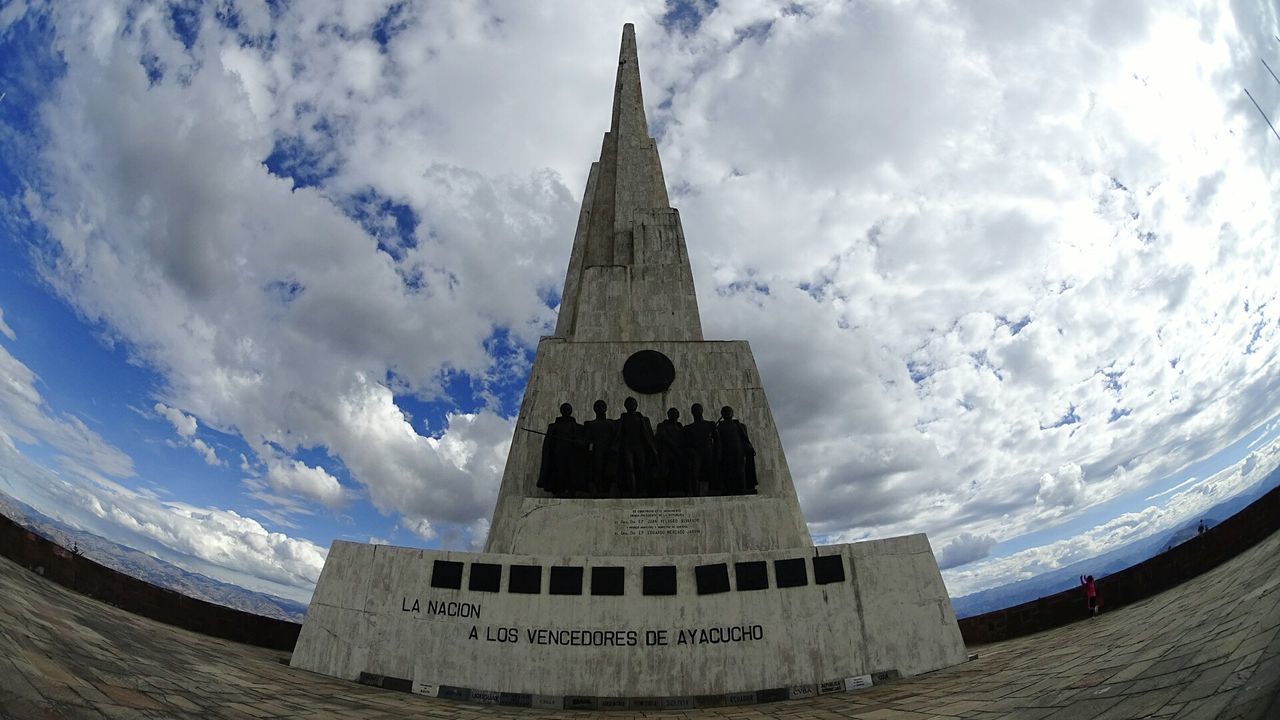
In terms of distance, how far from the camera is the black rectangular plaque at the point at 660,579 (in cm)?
899

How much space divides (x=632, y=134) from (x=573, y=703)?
1835cm

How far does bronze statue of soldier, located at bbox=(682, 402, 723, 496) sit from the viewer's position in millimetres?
11789

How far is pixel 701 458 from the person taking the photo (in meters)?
11.9

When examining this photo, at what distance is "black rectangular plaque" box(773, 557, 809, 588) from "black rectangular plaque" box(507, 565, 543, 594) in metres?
3.48

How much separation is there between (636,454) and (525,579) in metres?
3.42

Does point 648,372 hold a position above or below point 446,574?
above

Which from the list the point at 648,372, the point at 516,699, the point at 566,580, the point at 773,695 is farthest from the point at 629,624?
the point at 648,372

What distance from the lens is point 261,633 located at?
39.2 ft

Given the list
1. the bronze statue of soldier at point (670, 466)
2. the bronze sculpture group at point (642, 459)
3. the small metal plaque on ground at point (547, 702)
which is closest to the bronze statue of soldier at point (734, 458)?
the bronze sculpture group at point (642, 459)

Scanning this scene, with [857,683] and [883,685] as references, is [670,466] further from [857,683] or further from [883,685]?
[883,685]

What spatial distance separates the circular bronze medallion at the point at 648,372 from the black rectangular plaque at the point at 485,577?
5.82 meters

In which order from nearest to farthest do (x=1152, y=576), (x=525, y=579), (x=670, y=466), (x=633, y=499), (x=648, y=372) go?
(x=525, y=579) < (x=1152, y=576) < (x=633, y=499) < (x=670, y=466) < (x=648, y=372)

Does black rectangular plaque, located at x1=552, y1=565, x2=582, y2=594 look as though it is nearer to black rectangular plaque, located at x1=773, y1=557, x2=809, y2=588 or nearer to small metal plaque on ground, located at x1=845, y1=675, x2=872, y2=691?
black rectangular plaque, located at x1=773, y1=557, x2=809, y2=588

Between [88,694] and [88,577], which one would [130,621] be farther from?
[88,694]
